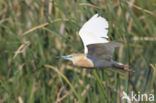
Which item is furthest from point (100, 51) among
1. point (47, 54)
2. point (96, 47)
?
point (47, 54)

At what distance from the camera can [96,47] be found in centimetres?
129

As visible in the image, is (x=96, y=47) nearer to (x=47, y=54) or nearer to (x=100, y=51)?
(x=100, y=51)

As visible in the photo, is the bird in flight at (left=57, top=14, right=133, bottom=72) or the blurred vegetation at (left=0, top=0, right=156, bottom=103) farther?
the blurred vegetation at (left=0, top=0, right=156, bottom=103)

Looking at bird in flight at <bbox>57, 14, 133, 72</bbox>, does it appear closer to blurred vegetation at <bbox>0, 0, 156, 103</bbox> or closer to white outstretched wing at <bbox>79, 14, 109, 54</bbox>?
white outstretched wing at <bbox>79, 14, 109, 54</bbox>

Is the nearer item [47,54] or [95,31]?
[95,31]

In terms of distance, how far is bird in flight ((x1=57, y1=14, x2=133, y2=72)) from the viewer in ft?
4.13

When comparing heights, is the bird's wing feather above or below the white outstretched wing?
below

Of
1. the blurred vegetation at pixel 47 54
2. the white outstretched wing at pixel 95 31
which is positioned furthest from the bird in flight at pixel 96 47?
the blurred vegetation at pixel 47 54

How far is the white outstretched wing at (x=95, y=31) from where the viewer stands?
4.11 feet

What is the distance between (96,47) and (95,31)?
63 millimetres

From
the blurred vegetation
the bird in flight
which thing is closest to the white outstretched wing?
the bird in flight

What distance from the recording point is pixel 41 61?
6.86 feet

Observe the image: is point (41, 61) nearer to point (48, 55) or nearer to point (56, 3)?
point (48, 55)

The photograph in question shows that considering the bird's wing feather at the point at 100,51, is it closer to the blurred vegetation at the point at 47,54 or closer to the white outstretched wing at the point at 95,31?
the white outstretched wing at the point at 95,31
